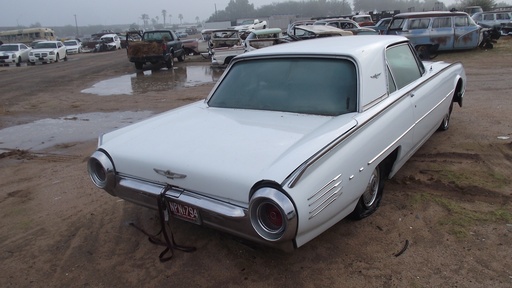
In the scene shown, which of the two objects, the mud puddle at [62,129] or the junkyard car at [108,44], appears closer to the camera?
the mud puddle at [62,129]

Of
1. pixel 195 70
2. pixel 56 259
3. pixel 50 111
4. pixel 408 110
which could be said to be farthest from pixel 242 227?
pixel 195 70

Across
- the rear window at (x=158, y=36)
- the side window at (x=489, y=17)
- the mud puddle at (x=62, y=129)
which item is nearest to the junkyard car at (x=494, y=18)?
the side window at (x=489, y=17)

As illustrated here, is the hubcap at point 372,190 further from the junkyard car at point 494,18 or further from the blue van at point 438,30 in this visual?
the junkyard car at point 494,18

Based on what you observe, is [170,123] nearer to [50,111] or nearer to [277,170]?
[277,170]

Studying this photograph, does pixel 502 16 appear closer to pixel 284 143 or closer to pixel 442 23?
pixel 442 23

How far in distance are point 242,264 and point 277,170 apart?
89 cm

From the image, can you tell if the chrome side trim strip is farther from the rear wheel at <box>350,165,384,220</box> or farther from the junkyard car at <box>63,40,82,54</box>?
the junkyard car at <box>63,40,82,54</box>

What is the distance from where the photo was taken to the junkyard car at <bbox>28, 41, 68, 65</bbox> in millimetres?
25250

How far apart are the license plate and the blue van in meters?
14.3

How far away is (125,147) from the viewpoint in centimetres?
317

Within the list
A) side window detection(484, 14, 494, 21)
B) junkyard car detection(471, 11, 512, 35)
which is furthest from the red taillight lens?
side window detection(484, 14, 494, 21)

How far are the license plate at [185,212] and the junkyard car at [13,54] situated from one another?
2762 cm

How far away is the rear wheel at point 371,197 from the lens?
326 cm

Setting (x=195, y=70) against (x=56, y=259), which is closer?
(x=56, y=259)
